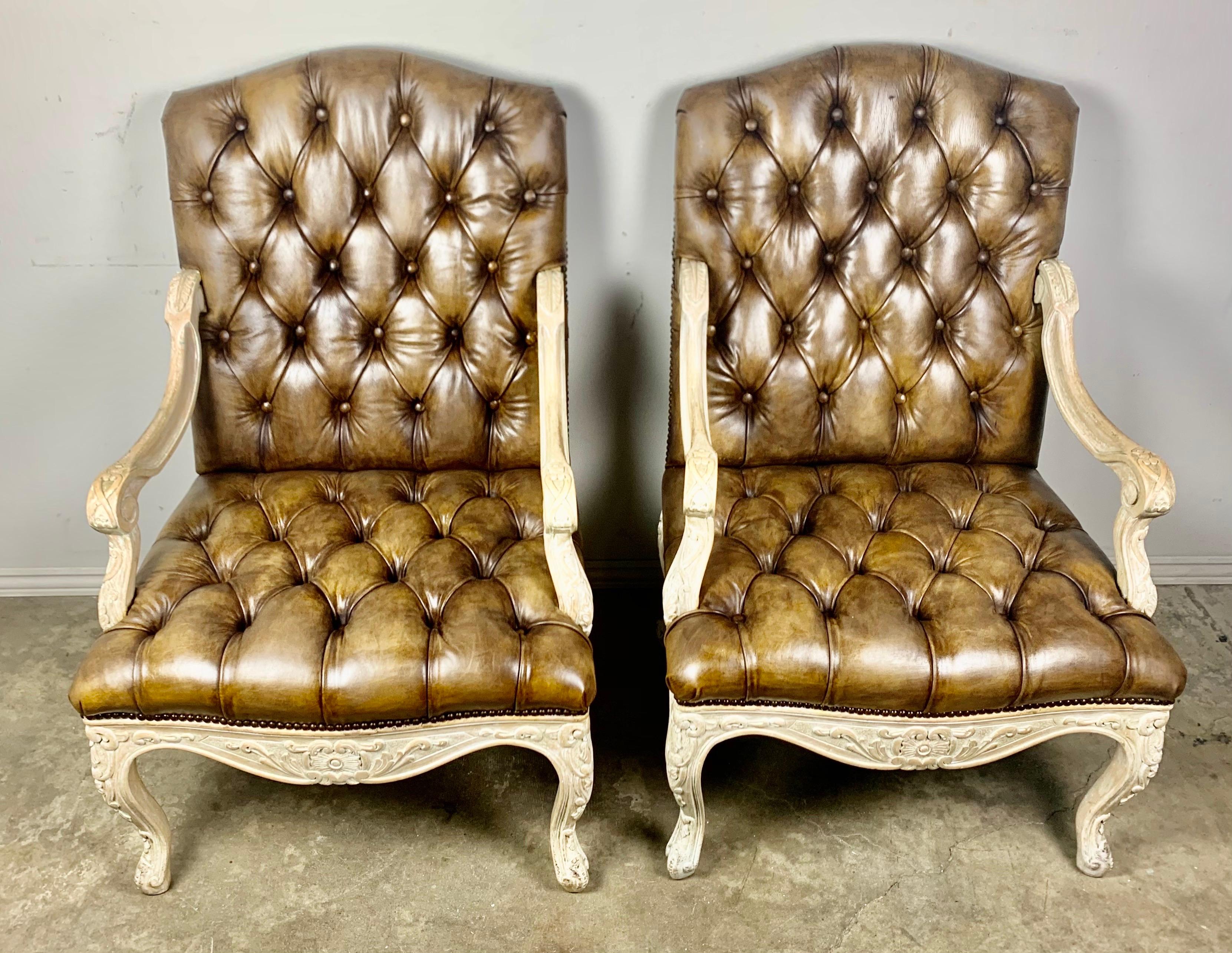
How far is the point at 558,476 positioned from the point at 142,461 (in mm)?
637

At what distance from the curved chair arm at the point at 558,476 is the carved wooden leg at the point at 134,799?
0.65 m

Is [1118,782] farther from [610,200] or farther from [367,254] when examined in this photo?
[367,254]

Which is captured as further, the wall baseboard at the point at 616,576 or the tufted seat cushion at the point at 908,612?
the wall baseboard at the point at 616,576

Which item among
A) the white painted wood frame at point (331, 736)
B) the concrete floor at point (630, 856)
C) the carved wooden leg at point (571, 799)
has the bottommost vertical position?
the concrete floor at point (630, 856)

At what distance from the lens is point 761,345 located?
5.90 ft

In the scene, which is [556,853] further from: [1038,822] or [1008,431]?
[1008,431]

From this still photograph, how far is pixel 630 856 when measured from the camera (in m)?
1.70

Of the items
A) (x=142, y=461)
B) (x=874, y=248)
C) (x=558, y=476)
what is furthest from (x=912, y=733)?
(x=142, y=461)

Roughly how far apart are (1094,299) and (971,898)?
1.18m

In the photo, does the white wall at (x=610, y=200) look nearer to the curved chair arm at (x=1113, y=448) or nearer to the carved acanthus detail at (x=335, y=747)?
the curved chair arm at (x=1113, y=448)

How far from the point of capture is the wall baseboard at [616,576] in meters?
2.32

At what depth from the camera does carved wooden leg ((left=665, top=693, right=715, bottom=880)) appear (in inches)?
59.3

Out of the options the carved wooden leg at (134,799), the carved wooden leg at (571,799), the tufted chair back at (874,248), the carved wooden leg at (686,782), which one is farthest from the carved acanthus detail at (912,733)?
the carved wooden leg at (134,799)

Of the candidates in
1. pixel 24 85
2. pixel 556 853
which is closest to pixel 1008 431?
pixel 556 853
